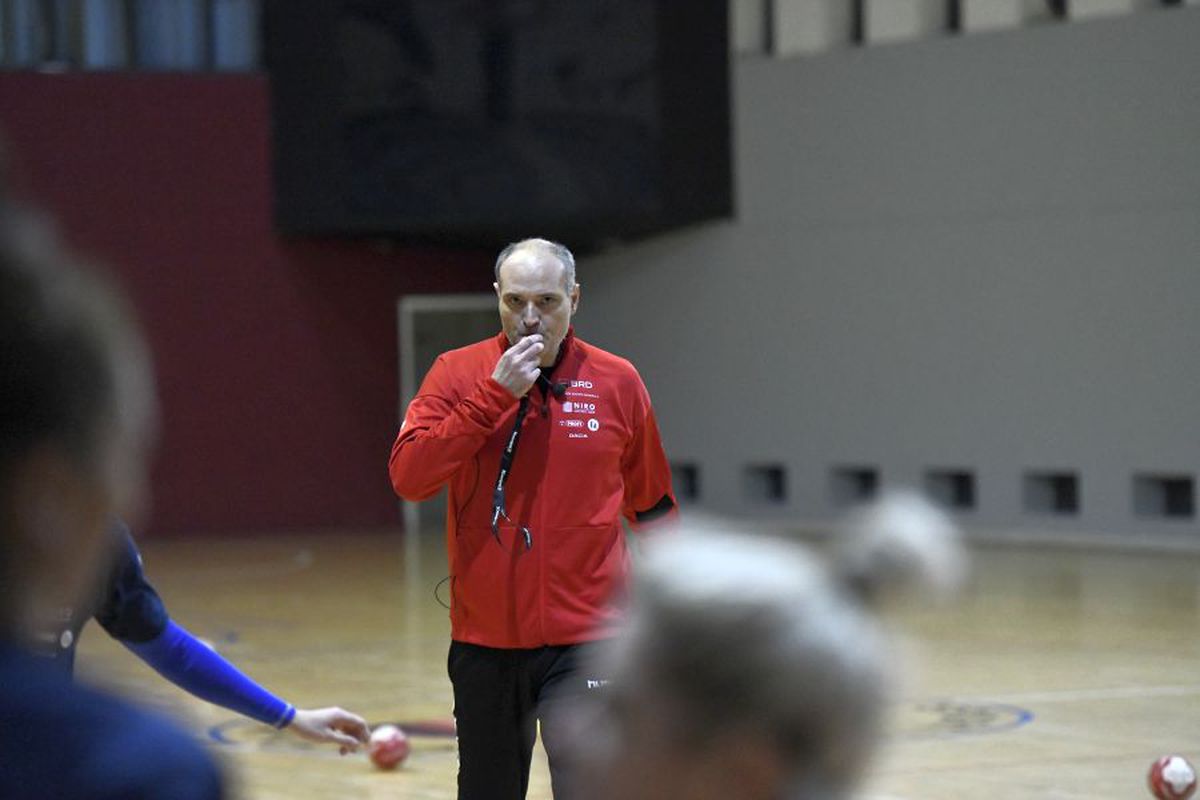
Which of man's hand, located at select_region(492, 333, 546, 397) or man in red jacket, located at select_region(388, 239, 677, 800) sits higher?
man's hand, located at select_region(492, 333, 546, 397)

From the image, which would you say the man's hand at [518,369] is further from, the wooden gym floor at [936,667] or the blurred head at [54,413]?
the blurred head at [54,413]

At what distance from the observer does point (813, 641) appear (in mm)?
1397

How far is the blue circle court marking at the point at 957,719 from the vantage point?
966 centimetres

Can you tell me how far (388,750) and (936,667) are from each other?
13.6 feet

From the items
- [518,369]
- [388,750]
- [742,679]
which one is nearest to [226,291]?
[388,750]

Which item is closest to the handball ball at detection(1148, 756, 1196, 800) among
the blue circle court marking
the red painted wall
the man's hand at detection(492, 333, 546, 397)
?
the blue circle court marking

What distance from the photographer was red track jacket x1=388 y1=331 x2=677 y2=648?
543 cm

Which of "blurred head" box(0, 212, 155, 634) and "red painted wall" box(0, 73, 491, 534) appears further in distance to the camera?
"red painted wall" box(0, 73, 491, 534)

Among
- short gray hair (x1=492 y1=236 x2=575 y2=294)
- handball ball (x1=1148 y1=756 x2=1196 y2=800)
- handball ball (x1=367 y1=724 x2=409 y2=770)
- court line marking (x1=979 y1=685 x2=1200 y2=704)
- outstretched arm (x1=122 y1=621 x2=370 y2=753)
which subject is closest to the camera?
outstretched arm (x1=122 y1=621 x2=370 y2=753)

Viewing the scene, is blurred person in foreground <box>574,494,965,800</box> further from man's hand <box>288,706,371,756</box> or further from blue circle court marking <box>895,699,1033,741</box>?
blue circle court marking <box>895,699,1033,741</box>

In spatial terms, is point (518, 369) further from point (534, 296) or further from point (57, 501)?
point (57, 501)

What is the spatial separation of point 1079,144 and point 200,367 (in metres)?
9.62

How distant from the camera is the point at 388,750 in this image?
29.3 ft

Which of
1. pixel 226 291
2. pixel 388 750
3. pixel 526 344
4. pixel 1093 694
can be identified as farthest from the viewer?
pixel 226 291
